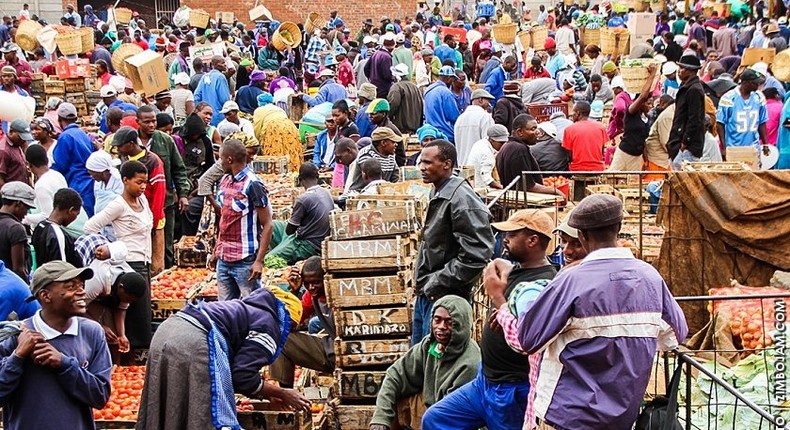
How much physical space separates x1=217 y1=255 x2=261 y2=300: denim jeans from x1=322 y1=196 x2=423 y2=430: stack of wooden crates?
1.23 m

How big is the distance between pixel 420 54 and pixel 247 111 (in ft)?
18.6

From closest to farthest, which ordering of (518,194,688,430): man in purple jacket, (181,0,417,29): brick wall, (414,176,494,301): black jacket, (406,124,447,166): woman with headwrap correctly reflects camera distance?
(518,194,688,430): man in purple jacket < (414,176,494,301): black jacket < (406,124,447,166): woman with headwrap < (181,0,417,29): brick wall

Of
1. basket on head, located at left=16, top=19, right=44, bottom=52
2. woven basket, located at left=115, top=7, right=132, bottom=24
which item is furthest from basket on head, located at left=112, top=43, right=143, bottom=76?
woven basket, located at left=115, top=7, right=132, bottom=24

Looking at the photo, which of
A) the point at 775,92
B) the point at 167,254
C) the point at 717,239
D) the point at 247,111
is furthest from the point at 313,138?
the point at 717,239

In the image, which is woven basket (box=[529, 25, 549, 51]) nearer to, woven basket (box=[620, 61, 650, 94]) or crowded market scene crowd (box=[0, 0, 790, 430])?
crowded market scene crowd (box=[0, 0, 790, 430])

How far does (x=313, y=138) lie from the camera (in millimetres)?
16109

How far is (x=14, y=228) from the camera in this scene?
7973mm

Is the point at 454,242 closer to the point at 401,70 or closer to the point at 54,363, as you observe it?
the point at 54,363

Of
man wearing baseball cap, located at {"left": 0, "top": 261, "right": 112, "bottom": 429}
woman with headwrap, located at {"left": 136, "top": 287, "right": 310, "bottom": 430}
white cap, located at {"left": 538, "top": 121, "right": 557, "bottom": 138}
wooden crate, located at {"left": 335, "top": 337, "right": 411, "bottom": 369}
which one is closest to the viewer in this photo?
man wearing baseball cap, located at {"left": 0, "top": 261, "right": 112, "bottom": 429}

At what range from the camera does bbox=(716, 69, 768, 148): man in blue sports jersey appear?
14070 millimetres

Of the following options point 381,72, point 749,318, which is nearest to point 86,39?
point 381,72

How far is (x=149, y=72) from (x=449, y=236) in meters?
10.5

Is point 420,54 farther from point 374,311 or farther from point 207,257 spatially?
point 374,311

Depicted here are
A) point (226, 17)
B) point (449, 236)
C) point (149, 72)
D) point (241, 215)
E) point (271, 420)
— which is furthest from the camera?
point (226, 17)
